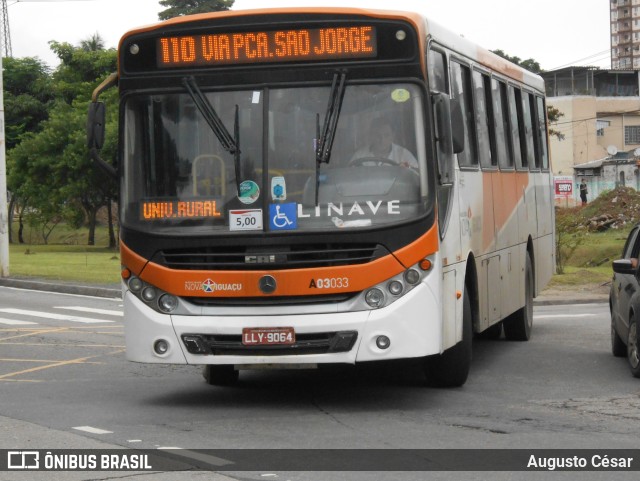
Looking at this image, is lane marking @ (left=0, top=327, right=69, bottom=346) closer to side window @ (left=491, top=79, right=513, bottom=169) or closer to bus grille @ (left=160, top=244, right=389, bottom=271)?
side window @ (left=491, top=79, right=513, bottom=169)

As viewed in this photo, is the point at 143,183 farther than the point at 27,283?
No

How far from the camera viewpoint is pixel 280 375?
13.3 meters

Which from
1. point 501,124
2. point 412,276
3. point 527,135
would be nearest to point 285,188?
point 412,276

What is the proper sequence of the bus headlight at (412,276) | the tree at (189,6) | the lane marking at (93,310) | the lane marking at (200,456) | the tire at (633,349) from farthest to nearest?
the tree at (189,6) → the lane marking at (93,310) → the tire at (633,349) → the bus headlight at (412,276) → the lane marking at (200,456)

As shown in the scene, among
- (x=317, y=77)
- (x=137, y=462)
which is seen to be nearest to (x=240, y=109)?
(x=317, y=77)

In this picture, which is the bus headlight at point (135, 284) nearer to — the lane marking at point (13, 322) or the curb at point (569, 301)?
the lane marking at point (13, 322)

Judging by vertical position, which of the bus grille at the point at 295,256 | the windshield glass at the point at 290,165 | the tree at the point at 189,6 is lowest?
the bus grille at the point at 295,256

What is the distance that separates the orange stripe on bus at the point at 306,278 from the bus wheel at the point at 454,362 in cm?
155

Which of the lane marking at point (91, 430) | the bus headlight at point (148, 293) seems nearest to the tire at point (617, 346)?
the bus headlight at point (148, 293)

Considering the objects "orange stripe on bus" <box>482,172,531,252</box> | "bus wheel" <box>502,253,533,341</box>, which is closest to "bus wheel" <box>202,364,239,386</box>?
"orange stripe on bus" <box>482,172,531,252</box>

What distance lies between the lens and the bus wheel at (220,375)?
12312 mm

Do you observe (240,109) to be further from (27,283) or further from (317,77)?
(27,283)

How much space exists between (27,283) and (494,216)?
1852cm

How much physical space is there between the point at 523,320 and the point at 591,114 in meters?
80.7
